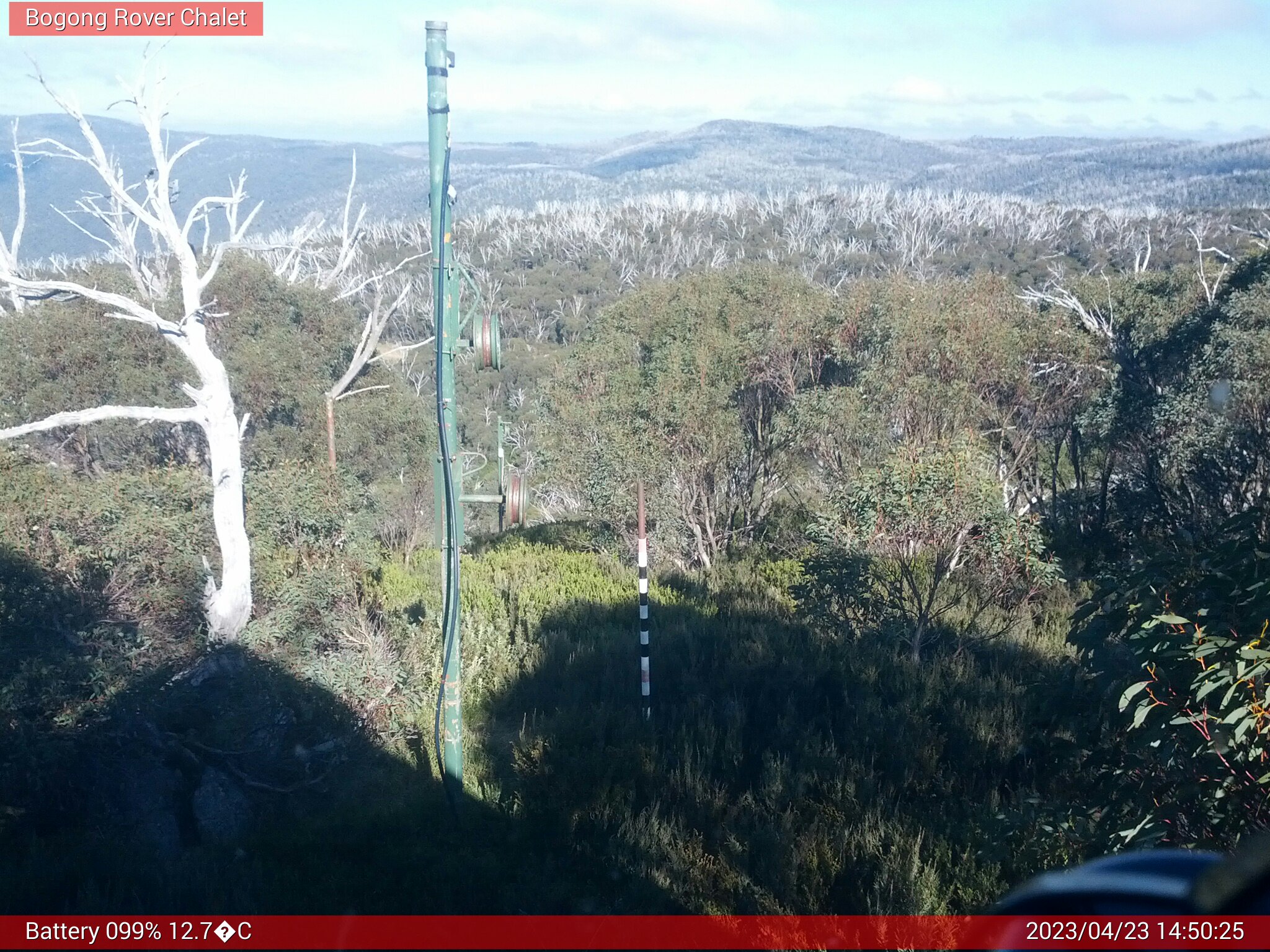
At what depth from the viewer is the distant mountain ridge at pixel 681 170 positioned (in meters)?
43.7

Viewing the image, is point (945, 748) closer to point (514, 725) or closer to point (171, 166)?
point (514, 725)

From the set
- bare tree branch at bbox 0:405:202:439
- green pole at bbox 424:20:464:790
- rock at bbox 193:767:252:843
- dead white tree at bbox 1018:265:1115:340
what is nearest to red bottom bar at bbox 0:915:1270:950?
green pole at bbox 424:20:464:790

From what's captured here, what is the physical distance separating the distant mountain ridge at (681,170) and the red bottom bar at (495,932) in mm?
9156

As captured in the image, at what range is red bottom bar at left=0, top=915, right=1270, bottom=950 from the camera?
2918 mm

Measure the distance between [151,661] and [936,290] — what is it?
12.0 metres

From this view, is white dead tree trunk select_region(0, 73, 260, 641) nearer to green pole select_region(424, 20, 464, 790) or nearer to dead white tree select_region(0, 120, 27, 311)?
dead white tree select_region(0, 120, 27, 311)

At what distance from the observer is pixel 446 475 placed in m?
5.83

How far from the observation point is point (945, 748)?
6.74 m

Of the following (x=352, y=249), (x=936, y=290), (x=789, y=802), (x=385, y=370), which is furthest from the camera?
(x=385, y=370)

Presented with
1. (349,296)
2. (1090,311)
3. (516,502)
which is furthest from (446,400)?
(1090,311)

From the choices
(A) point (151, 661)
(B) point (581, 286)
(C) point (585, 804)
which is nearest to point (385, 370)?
(A) point (151, 661)

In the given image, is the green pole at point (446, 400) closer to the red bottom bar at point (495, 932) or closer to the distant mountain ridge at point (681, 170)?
the red bottom bar at point (495, 932)

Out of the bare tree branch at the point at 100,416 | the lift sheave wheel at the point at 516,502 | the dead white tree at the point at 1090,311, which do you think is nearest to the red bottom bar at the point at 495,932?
the lift sheave wheel at the point at 516,502

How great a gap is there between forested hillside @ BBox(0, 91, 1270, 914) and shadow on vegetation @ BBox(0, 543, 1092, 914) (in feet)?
0.11
